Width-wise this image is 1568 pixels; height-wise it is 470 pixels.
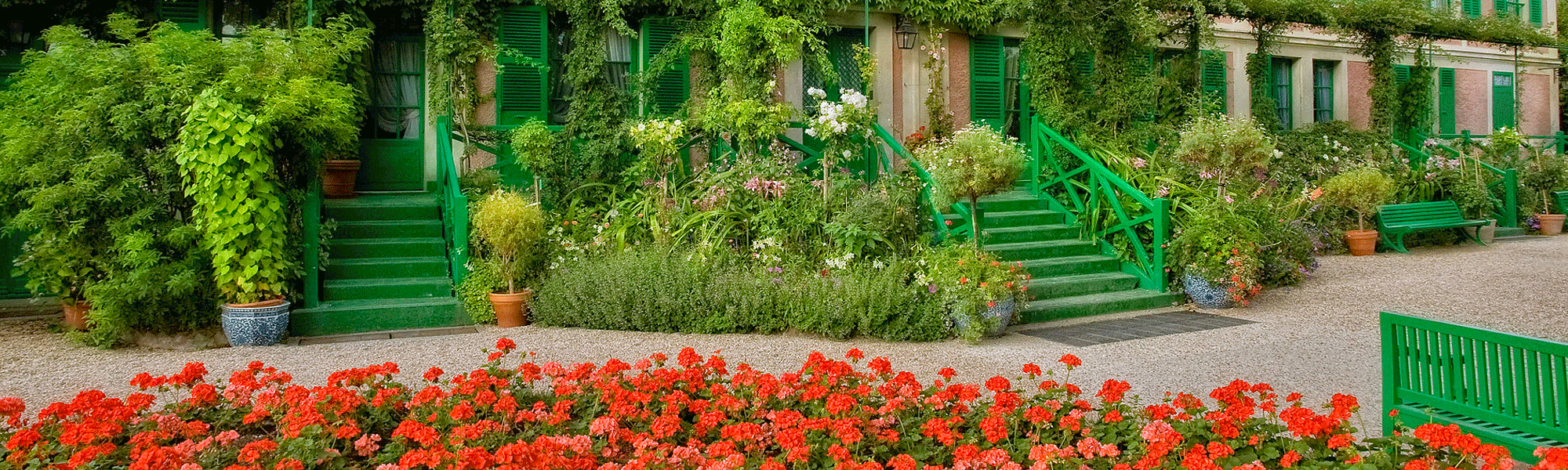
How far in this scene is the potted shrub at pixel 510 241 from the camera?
7.24 m

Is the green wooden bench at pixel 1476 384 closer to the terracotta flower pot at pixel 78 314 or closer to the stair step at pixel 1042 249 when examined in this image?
the stair step at pixel 1042 249

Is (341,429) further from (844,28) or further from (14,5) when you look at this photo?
(844,28)

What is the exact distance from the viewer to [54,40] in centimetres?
681

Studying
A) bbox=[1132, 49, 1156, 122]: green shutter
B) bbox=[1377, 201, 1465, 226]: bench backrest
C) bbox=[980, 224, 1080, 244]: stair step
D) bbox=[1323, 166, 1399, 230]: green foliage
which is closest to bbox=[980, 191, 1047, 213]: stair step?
bbox=[980, 224, 1080, 244]: stair step

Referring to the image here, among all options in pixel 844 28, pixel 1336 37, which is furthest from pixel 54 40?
pixel 1336 37

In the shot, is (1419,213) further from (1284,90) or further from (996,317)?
(996,317)

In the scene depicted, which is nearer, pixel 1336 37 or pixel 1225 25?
pixel 1225 25

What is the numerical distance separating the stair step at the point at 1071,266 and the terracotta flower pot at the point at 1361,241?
403 centimetres

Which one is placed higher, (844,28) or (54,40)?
(844,28)

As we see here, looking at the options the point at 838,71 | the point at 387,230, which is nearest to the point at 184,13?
the point at 387,230

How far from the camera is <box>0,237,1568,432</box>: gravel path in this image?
5512mm

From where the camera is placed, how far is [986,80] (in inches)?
451

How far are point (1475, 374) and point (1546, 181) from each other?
13572mm

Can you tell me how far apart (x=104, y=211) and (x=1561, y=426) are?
728 centimetres
